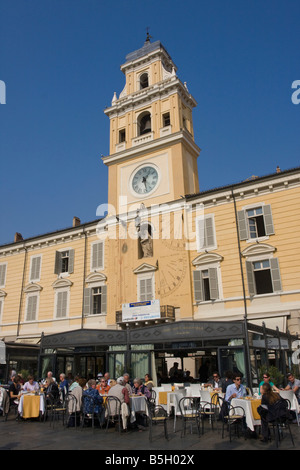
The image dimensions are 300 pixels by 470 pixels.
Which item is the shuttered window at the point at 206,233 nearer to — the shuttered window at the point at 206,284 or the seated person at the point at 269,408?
the shuttered window at the point at 206,284

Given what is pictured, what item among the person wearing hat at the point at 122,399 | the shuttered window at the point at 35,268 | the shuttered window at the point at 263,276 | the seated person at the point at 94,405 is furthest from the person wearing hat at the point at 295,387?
the shuttered window at the point at 35,268

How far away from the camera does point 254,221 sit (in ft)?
64.6

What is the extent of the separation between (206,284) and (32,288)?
13095 millimetres

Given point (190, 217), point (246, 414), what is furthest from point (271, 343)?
point (190, 217)

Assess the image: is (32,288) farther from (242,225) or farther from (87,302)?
(242,225)

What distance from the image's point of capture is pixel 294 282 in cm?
1742

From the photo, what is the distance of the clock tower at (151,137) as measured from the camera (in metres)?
23.1

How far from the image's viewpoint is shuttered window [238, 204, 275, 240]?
750 inches

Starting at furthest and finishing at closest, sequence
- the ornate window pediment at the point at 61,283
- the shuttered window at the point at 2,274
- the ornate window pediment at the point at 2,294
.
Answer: the shuttered window at the point at 2,274 → the ornate window pediment at the point at 2,294 → the ornate window pediment at the point at 61,283

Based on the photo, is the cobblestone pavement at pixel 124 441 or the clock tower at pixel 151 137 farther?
the clock tower at pixel 151 137

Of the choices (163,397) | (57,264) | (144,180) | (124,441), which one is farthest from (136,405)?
(57,264)

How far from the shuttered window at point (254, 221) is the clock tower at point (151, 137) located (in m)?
4.15

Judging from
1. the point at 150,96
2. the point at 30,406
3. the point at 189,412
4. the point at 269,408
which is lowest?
the point at 189,412
